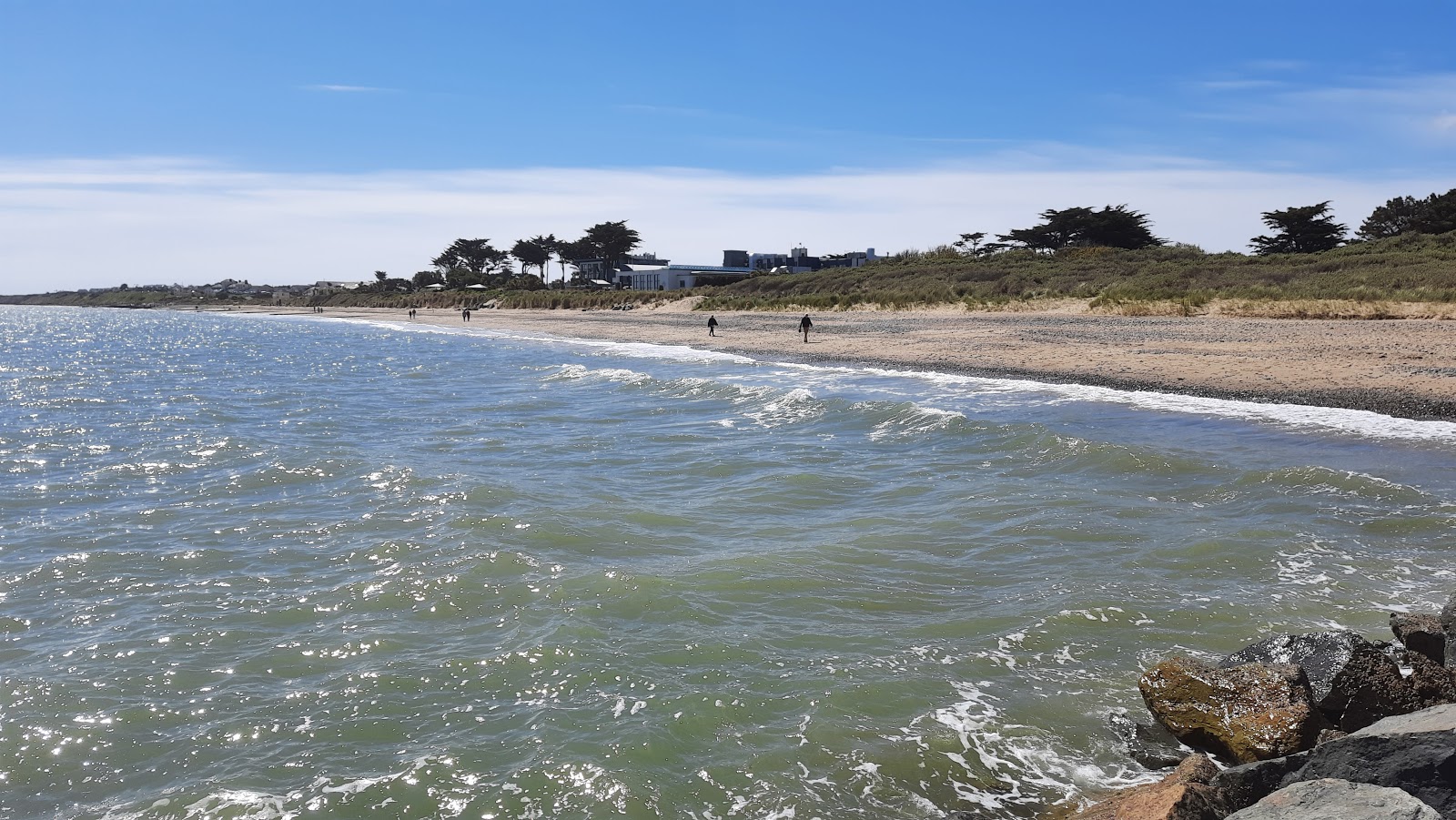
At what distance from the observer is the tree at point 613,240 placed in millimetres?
109500

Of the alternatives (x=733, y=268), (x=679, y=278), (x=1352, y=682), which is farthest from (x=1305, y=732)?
(x=733, y=268)

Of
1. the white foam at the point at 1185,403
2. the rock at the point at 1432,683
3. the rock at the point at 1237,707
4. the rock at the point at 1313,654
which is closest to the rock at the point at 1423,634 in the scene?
the rock at the point at 1432,683

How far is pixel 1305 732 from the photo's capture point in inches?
197

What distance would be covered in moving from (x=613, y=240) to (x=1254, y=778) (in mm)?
108485

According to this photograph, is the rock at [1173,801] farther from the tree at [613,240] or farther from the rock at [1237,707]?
the tree at [613,240]

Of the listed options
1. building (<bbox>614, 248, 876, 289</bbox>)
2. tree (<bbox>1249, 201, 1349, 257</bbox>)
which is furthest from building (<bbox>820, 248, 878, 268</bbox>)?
tree (<bbox>1249, 201, 1349, 257</bbox>)

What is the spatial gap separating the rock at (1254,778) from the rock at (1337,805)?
2.13 ft

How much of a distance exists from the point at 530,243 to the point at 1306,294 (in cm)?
10359

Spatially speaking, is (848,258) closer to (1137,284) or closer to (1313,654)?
(1137,284)

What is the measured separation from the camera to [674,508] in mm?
11422

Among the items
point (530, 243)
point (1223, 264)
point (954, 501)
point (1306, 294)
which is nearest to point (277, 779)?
point (954, 501)

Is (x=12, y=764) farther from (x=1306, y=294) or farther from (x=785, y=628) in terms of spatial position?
(x=1306, y=294)

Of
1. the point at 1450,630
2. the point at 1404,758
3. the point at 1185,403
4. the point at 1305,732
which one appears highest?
the point at 1185,403

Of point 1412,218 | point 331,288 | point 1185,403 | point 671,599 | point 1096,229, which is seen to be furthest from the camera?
point 331,288
